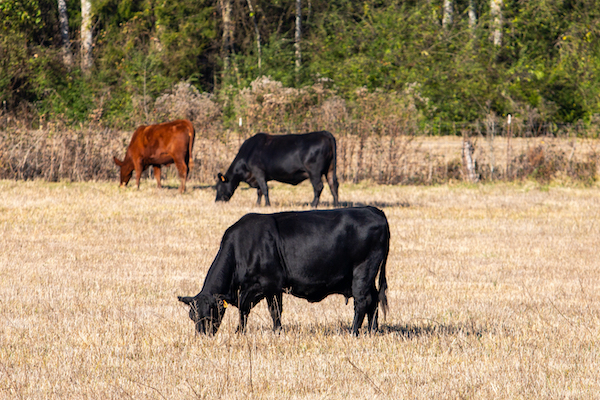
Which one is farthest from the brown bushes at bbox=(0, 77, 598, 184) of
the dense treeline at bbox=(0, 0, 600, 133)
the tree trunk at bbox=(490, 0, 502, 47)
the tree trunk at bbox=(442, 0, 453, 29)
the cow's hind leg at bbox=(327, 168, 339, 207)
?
the tree trunk at bbox=(442, 0, 453, 29)

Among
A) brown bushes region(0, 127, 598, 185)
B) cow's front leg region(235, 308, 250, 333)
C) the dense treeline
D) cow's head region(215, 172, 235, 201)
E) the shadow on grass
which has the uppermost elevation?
the dense treeline

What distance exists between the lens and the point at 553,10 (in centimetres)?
3297

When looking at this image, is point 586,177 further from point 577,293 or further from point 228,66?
point 228,66

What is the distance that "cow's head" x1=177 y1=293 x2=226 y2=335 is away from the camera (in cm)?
615

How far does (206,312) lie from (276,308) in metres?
0.63

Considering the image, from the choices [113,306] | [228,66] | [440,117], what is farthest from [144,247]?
[228,66]

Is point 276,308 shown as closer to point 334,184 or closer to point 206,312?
point 206,312

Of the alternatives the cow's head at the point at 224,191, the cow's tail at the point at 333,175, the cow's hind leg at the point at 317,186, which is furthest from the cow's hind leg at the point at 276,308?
the cow's head at the point at 224,191

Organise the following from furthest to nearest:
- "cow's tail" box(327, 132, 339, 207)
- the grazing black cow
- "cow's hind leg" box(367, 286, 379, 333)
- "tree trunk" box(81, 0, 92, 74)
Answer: "tree trunk" box(81, 0, 92, 74) → the grazing black cow → "cow's tail" box(327, 132, 339, 207) → "cow's hind leg" box(367, 286, 379, 333)

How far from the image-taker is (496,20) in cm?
3347

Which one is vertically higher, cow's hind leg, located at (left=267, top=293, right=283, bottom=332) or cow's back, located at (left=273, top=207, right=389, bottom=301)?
cow's back, located at (left=273, top=207, right=389, bottom=301)

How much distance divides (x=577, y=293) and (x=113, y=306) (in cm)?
501

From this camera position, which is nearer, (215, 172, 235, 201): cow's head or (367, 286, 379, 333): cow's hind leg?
(367, 286, 379, 333): cow's hind leg

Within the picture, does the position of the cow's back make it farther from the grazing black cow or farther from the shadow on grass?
the grazing black cow
